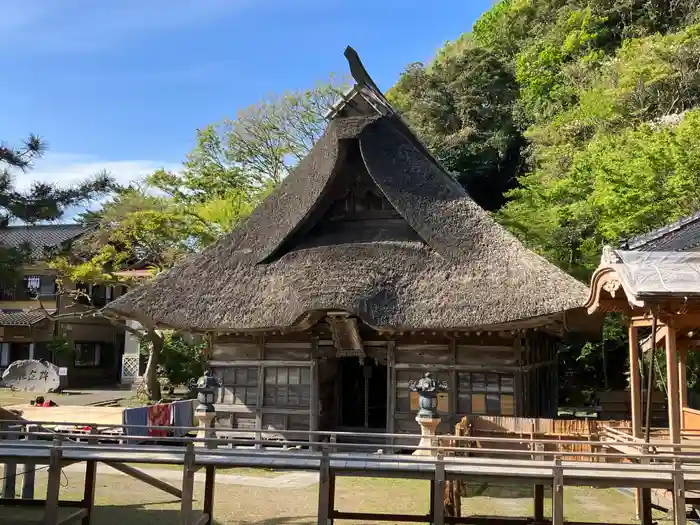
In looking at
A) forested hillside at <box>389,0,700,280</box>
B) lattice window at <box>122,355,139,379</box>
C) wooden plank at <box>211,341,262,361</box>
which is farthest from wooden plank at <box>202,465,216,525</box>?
lattice window at <box>122,355,139,379</box>

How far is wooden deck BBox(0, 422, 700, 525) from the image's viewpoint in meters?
7.62

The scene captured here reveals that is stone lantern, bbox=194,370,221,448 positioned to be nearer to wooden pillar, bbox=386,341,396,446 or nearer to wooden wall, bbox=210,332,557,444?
wooden wall, bbox=210,332,557,444

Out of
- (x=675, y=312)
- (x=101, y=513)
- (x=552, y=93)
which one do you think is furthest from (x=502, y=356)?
(x=552, y=93)

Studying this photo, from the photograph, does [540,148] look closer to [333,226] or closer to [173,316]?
[333,226]

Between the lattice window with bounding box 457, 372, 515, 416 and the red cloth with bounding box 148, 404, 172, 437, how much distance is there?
23.4ft

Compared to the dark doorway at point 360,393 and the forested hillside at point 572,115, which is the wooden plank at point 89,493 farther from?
the forested hillside at point 572,115

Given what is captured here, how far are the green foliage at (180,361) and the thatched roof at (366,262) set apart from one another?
12.0 metres

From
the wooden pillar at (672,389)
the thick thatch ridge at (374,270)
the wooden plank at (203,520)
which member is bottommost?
the wooden plank at (203,520)

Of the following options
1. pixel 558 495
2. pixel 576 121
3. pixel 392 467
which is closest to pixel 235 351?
pixel 392 467

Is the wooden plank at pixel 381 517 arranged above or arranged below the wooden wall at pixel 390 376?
below

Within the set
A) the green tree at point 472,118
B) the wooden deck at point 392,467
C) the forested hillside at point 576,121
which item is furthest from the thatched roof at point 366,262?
the green tree at point 472,118

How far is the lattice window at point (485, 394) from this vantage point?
14.9 meters

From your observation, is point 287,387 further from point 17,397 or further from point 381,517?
point 17,397

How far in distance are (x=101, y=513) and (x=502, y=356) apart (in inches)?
348
